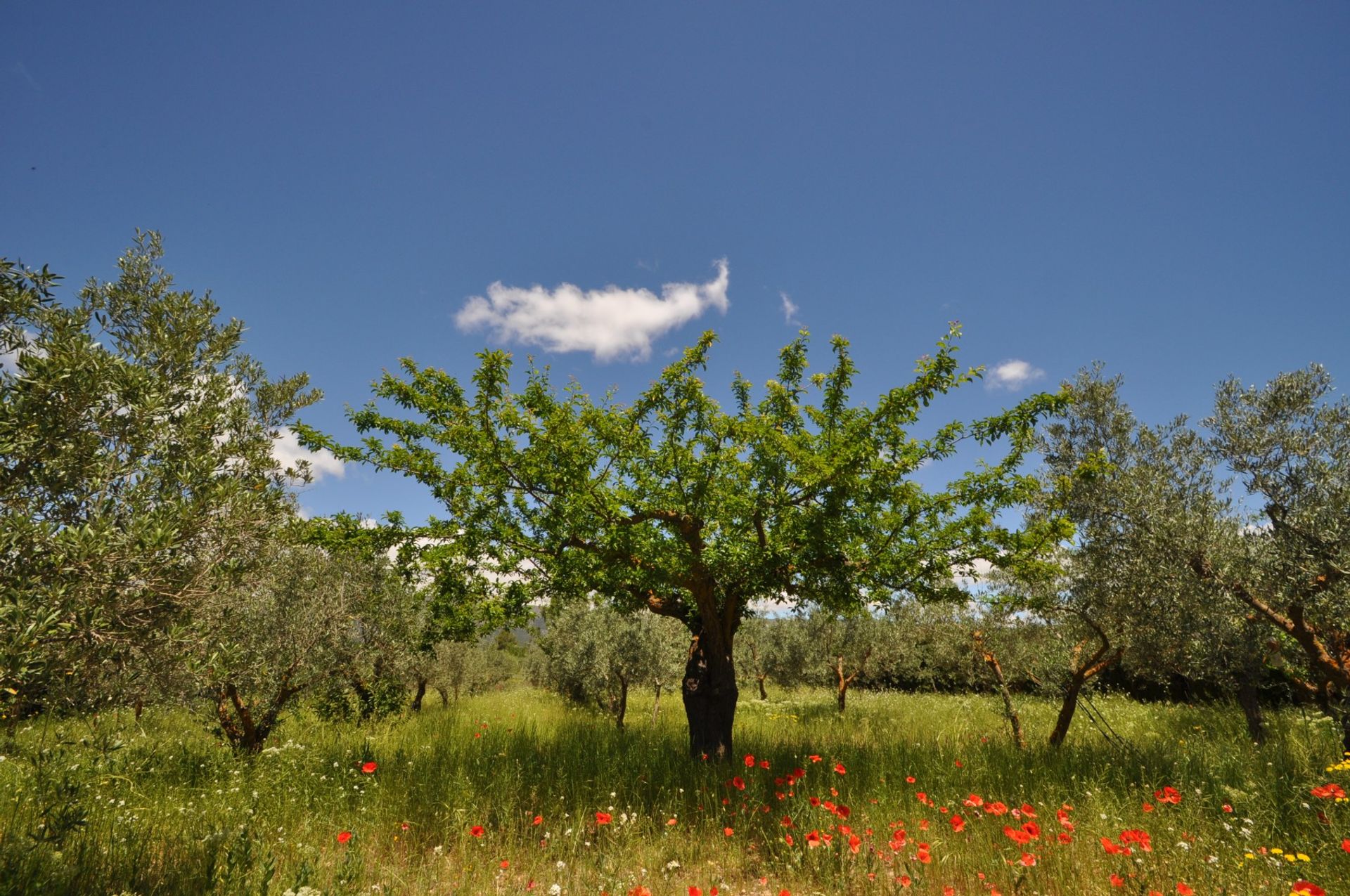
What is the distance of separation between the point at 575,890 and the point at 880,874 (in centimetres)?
303

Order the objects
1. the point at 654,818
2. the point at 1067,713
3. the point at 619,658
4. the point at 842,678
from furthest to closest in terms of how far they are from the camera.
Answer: the point at 842,678
the point at 619,658
the point at 1067,713
the point at 654,818

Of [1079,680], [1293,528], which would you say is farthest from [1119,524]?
[1079,680]

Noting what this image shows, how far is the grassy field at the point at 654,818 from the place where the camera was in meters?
4.91

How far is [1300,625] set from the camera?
7.65 m

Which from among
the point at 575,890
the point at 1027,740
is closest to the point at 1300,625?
the point at 1027,740

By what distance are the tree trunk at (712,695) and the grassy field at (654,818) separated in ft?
1.81

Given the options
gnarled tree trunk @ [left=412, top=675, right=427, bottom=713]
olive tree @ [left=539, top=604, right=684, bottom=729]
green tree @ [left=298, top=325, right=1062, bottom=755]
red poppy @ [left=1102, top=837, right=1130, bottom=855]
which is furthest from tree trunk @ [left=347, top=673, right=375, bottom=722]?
red poppy @ [left=1102, top=837, right=1130, bottom=855]

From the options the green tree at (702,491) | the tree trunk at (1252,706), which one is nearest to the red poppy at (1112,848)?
the green tree at (702,491)

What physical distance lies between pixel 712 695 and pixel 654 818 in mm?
3102

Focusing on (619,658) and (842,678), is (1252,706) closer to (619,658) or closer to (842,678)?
(842,678)

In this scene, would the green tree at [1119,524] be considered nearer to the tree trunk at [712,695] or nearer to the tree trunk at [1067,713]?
the tree trunk at [1067,713]

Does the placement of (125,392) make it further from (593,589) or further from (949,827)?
(949,827)

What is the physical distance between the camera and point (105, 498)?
4.07 m

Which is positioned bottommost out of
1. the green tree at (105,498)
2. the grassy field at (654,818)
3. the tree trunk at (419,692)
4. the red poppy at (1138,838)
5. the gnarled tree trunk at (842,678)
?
the tree trunk at (419,692)
